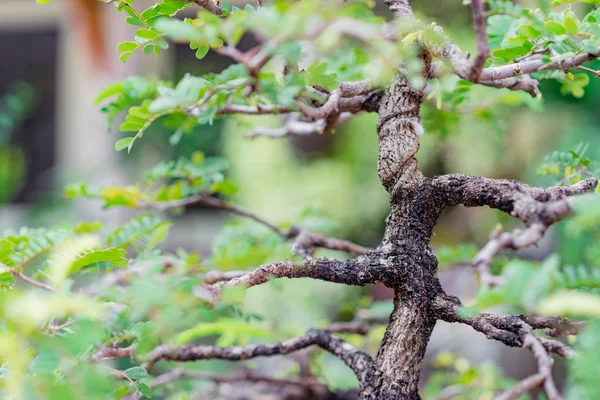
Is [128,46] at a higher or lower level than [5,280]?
higher

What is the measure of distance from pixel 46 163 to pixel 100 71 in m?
1.11

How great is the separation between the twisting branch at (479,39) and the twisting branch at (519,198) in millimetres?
82

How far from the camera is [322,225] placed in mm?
738

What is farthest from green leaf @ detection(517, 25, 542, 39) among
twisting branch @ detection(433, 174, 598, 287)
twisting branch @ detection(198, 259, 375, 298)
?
twisting branch @ detection(198, 259, 375, 298)

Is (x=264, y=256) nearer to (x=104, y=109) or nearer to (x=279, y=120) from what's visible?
(x=104, y=109)

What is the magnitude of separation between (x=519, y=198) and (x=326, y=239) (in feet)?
1.07

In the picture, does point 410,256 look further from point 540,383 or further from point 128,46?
point 128,46

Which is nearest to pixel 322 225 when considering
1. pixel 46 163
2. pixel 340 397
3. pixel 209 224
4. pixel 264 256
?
pixel 264 256

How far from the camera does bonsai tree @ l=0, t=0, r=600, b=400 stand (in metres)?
0.29

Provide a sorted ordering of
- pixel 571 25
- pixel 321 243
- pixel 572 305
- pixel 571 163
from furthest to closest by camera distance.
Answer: pixel 321 243
pixel 571 163
pixel 571 25
pixel 572 305

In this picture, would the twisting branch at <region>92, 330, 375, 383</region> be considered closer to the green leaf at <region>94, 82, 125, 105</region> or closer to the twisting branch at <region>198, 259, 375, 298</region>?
the twisting branch at <region>198, 259, 375, 298</region>

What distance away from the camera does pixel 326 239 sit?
66 cm

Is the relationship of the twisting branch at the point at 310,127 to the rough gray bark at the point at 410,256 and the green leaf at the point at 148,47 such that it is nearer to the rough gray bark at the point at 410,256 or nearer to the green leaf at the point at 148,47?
the rough gray bark at the point at 410,256

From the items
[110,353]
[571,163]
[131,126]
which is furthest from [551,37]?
[110,353]
